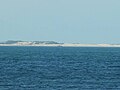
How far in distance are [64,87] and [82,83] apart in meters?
5.11

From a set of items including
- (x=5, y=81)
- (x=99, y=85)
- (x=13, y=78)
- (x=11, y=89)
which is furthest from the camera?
(x=13, y=78)

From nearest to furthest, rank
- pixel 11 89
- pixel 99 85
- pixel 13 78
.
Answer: pixel 11 89 → pixel 99 85 → pixel 13 78

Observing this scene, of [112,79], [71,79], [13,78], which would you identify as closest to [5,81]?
[13,78]

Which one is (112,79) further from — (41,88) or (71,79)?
(41,88)

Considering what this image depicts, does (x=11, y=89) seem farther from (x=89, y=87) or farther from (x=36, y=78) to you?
(x=36, y=78)

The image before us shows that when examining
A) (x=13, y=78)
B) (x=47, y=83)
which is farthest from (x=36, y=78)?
(x=47, y=83)

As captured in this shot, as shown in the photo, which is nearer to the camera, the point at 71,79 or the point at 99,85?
the point at 99,85

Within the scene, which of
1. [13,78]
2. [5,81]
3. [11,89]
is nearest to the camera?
[11,89]

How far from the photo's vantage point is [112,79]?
230 ft

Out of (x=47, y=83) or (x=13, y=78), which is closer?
(x=47, y=83)

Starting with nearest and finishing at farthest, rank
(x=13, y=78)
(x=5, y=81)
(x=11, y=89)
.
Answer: (x=11, y=89)
(x=5, y=81)
(x=13, y=78)

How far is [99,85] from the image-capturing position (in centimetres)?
6172

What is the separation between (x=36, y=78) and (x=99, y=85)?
40.5 ft

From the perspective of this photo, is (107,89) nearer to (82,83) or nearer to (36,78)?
(82,83)
